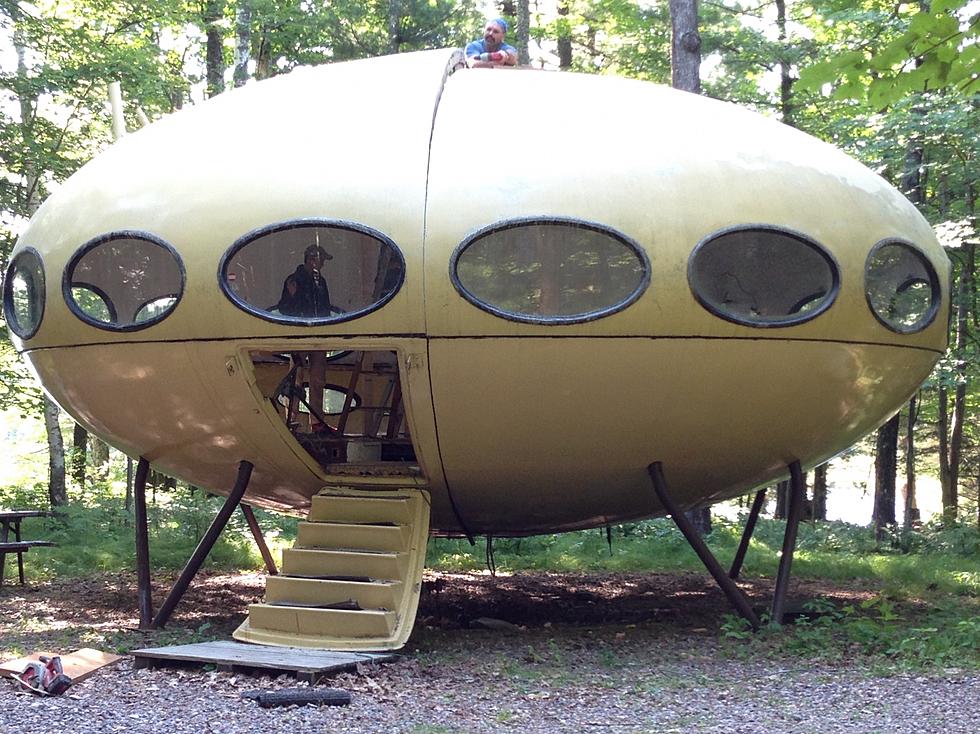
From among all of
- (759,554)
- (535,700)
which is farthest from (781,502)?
(535,700)

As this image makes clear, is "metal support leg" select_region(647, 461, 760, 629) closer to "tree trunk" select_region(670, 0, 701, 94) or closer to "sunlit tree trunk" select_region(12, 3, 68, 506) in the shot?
"tree trunk" select_region(670, 0, 701, 94)

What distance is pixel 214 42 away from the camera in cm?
2092

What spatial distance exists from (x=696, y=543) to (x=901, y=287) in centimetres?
249

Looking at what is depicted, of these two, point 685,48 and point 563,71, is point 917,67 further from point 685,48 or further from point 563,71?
point 685,48

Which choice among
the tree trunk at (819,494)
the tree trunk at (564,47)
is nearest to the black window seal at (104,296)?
the tree trunk at (819,494)

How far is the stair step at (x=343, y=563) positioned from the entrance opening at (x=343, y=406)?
3.21ft

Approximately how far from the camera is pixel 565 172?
7.30 m

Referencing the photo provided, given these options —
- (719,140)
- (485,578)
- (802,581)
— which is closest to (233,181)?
(719,140)

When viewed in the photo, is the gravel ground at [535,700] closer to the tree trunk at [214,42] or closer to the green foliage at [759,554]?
the green foliage at [759,554]

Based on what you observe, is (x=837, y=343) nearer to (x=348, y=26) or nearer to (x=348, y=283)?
(x=348, y=283)

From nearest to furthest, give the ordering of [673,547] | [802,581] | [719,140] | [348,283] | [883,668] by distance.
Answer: [883,668]
[348,283]
[719,140]
[802,581]
[673,547]

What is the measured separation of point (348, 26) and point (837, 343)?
18.4 metres

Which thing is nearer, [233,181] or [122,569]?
[233,181]

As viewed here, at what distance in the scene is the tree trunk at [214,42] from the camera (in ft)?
65.4
